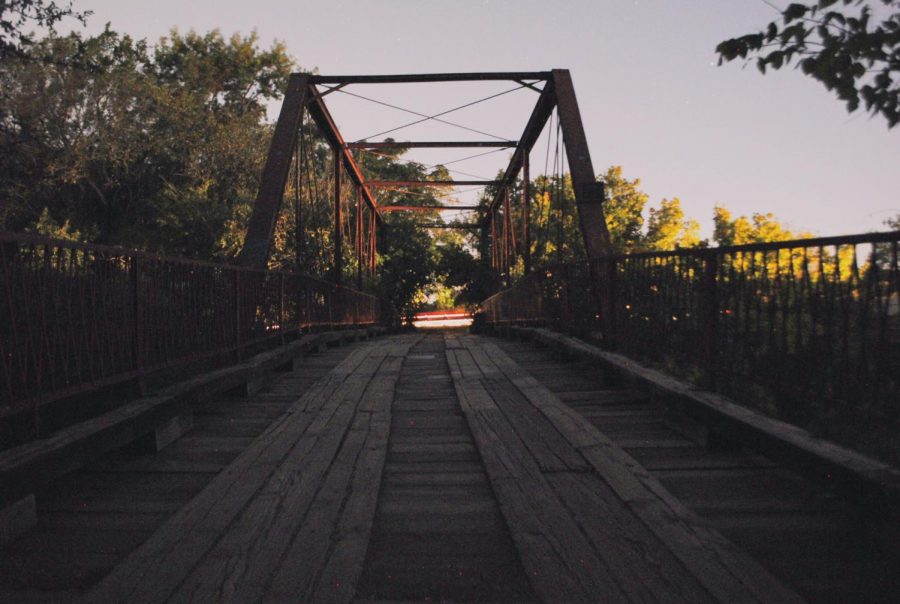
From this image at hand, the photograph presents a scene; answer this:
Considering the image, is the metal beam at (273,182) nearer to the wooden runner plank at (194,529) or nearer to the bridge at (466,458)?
the bridge at (466,458)

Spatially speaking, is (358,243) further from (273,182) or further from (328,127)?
(273,182)

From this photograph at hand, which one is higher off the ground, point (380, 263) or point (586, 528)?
point (380, 263)

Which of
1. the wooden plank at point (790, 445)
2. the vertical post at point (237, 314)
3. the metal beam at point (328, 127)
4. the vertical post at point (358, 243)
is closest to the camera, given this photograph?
the wooden plank at point (790, 445)

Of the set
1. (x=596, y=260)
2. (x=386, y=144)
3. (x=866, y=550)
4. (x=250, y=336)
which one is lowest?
(x=866, y=550)

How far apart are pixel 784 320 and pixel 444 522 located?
1.96 metres

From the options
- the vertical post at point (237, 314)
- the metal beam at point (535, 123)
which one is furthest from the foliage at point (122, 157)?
the vertical post at point (237, 314)

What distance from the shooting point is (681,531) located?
259 cm

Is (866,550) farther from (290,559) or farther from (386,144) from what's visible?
(386,144)

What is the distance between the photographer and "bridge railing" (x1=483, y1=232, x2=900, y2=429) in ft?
9.29

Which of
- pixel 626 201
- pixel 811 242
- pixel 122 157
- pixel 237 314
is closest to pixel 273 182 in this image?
pixel 237 314

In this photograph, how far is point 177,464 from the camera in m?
3.71

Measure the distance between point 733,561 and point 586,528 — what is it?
0.52m

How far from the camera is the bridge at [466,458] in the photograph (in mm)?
2309

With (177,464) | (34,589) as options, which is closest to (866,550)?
(34,589)
